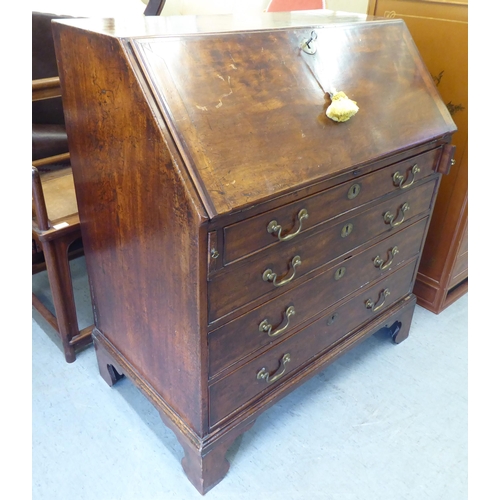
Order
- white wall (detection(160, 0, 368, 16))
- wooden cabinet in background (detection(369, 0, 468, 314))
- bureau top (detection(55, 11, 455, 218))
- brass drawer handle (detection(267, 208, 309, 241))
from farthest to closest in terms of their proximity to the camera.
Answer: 1. white wall (detection(160, 0, 368, 16))
2. wooden cabinet in background (detection(369, 0, 468, 314))
3. brass drawer handle (detection(267, 208, 309, 241))
4. bureau top (detection(55, 11, 455, 218))

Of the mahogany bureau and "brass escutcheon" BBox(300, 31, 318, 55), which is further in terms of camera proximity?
"brass escutcheon" BBox(300, 31, 318, 55)

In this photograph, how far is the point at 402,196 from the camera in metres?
1.48

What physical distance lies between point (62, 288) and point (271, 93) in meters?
1.04

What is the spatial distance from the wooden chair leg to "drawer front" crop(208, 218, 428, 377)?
754 millimetres

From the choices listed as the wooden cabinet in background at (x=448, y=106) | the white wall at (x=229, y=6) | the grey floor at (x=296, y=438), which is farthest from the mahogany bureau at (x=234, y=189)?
the white wall at (x=229, y=6)

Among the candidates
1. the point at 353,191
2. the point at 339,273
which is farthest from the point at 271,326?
the point at 353,191

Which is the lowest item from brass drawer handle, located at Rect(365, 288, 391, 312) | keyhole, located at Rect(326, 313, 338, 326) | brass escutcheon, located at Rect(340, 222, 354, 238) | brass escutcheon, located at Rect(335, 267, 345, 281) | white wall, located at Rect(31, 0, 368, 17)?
brass drawer handle, located at Rect(365, 288, 391, 312)

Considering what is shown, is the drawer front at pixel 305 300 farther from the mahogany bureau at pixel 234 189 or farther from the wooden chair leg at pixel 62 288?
the wooden chair leg at pixel 62 288

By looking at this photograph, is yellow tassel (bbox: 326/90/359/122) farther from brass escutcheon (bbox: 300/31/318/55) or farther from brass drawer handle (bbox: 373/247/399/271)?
brass drawer handle (bbox: 373/247/399/271)

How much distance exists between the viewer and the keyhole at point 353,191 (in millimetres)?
1249

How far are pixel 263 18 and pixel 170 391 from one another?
1.16m

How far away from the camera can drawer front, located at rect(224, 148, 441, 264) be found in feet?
3.39

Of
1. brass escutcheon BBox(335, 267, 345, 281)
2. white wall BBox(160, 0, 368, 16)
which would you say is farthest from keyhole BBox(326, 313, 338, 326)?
white wall BBox(160, 0, 368, 16)

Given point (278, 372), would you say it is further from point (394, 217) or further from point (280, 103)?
point (280, 103)
